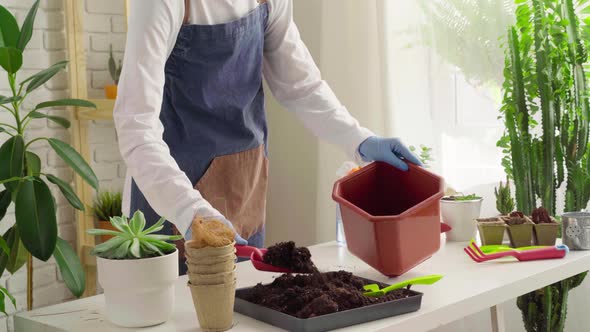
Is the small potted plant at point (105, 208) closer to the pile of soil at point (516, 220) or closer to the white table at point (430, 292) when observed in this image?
the white table at point (430, 292)

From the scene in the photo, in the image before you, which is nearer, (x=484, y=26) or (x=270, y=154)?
(x=484, y=26)

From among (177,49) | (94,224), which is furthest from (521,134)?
(94,224)

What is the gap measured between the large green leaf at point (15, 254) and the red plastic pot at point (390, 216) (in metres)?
1.24

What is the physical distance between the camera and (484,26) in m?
2.90

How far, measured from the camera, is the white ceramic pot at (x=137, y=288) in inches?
52.8

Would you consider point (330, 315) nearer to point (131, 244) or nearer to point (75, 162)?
point (131, 244)

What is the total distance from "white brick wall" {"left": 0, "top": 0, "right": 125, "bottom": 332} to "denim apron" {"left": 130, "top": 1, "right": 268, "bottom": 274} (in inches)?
57.3

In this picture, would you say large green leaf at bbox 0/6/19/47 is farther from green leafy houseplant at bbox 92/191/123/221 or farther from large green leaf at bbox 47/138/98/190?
green leafy houseplant at bbox 92/191/123/221

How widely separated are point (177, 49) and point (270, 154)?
1917 millimetres

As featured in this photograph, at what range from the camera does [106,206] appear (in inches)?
131

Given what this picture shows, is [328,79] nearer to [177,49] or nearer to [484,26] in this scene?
[484,26]

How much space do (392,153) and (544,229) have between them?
453 millimetres

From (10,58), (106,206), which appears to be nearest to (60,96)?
(106,206)

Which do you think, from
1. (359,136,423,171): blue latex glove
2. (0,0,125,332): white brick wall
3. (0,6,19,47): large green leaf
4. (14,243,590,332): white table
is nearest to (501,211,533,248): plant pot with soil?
(14,243,590,332): white table
